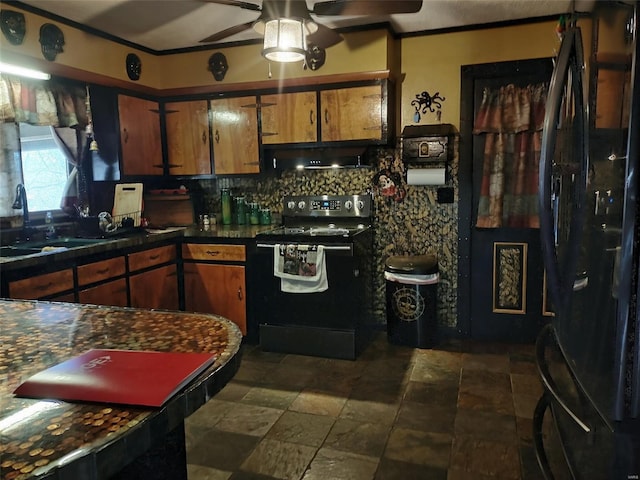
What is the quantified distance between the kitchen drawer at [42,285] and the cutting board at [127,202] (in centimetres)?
106

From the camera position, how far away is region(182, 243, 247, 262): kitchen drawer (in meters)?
3.69

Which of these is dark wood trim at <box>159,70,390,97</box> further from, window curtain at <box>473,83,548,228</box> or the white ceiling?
window curtain at <box>473,83,548,228</box>

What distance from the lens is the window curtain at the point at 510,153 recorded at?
11.5ft

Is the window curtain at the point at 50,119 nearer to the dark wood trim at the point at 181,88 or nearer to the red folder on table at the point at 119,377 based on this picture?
the dark wood trim at the point at 181,88

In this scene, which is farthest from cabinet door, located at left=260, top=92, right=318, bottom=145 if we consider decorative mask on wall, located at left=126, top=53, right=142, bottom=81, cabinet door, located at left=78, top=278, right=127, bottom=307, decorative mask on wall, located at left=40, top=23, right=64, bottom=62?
cabinet door, located at left=78, top=278, right=127, bottom=307

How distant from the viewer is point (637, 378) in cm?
92

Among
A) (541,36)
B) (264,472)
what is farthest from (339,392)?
(541,36)

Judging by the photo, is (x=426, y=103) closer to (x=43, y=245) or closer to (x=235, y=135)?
(x=235, y=135)

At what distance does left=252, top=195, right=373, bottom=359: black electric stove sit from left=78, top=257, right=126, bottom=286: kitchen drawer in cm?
97

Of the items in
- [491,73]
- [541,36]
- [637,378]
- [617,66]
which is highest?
[541,36]

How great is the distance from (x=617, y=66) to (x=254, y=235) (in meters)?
2.89

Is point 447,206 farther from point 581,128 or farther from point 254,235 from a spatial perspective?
point 581,128

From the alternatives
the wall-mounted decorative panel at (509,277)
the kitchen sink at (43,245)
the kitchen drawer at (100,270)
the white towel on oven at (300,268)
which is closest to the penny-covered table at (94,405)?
the kitchen drawer at (100,270)

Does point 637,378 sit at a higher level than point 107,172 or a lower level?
lower
